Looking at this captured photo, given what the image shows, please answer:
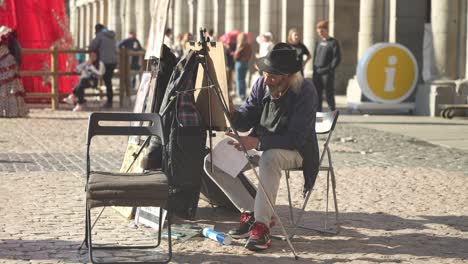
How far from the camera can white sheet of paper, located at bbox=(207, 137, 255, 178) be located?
8.46 metres

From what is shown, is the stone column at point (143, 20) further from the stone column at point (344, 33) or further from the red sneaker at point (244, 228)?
the red sneaker at point (244, 228)

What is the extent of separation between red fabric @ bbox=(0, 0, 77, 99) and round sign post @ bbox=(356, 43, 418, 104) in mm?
6862

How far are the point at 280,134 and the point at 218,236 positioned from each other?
83 cm

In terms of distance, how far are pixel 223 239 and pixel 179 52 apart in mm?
22694

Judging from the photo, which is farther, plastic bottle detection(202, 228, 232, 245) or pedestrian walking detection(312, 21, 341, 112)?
pedestrian walking detection(312, 21, 341, 112)

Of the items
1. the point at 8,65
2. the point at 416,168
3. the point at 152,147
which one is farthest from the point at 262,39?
the point at 152,147

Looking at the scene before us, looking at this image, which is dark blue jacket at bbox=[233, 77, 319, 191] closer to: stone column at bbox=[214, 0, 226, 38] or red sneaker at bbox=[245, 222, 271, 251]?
red sneaker at bbox=[245, 222, 271, 251]

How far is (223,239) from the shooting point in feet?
26.2

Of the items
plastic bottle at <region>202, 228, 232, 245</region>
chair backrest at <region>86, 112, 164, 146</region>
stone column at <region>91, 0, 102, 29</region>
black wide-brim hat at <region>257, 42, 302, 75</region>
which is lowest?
stone column at <region>91, 0, 102, 29</region>

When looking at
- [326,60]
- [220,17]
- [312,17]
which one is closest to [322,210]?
[326,60]

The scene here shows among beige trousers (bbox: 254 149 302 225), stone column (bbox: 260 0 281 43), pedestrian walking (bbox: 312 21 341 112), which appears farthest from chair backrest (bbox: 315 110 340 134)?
stone column (bbox: 260 0 281 43)

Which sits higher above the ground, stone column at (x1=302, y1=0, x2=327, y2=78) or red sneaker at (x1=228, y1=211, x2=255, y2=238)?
stone column at (x1=302, y1=0, x2=327, y2=78)

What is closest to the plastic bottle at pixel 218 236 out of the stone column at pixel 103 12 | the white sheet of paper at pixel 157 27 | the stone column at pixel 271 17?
the white sheet of paper at pixel 157 27

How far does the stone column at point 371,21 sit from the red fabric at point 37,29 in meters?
6.30
